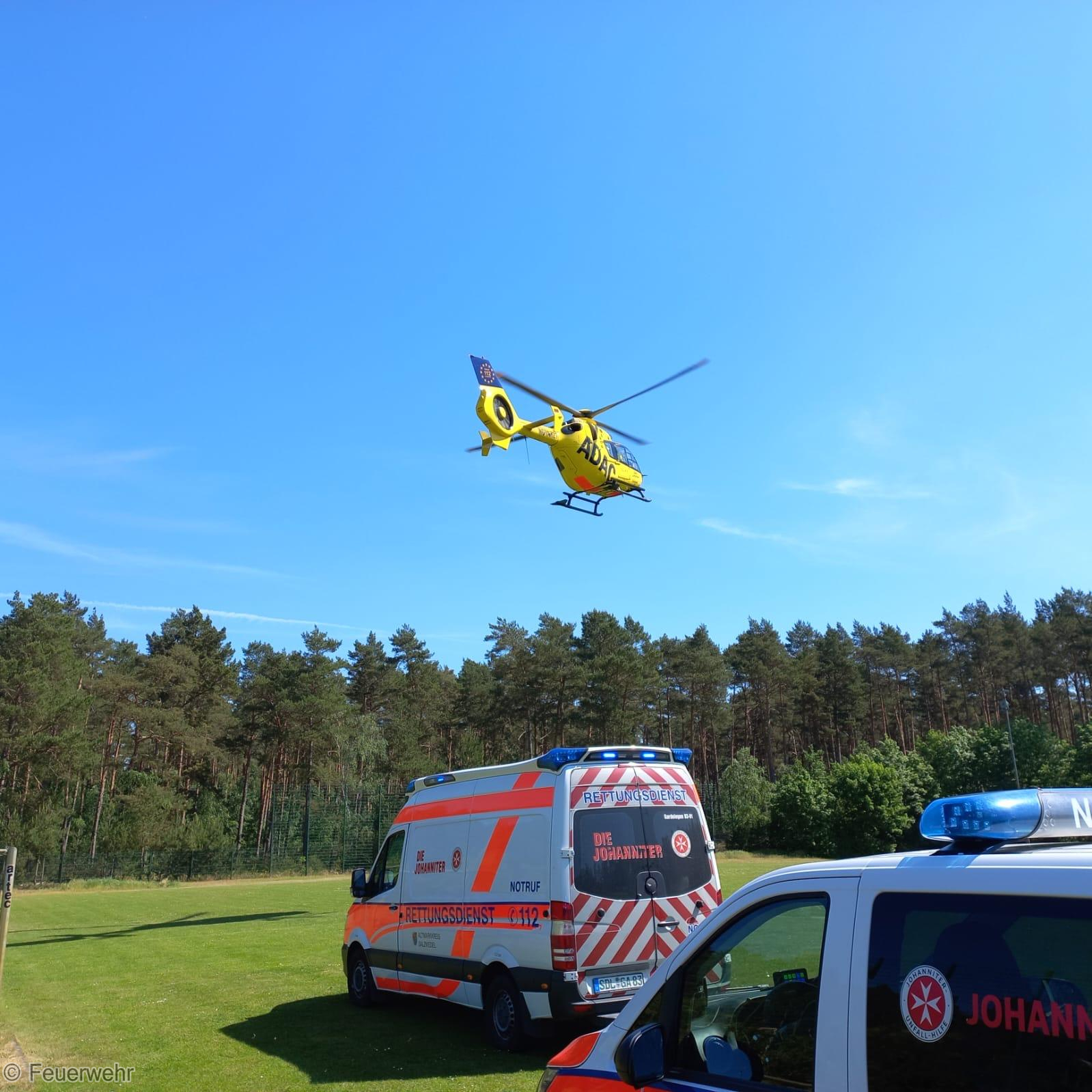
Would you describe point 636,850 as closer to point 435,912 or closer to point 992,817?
point 435,912

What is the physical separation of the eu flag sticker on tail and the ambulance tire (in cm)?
1799

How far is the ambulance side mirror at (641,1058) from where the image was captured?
302cm

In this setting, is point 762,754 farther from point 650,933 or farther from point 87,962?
point 650,933

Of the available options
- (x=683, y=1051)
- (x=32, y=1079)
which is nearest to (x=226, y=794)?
(x=32, y=1079)

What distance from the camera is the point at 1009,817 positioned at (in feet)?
8.44

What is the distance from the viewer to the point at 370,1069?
8.30 metres

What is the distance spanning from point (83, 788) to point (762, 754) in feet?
192

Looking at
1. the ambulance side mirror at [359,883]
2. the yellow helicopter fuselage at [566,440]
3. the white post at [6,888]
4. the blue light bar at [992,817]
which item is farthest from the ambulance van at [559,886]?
the yellow helicopter fuselage at [566,440]

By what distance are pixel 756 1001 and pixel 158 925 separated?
25.8 meters

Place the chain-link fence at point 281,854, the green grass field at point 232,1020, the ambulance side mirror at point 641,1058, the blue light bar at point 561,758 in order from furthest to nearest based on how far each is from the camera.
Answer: the chain-link fence at point 281,854, the blue light bar at point 561,758, the green grass field at point 232,1020, the ambulance side mirror at point 641,1058

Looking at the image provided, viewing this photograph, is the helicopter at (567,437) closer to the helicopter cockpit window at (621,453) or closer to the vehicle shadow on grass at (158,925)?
the helicopter cockpit window at (621,453)

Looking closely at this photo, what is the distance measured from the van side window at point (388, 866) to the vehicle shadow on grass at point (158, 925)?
518 inches

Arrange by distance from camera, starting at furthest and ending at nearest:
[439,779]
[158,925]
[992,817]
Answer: [158,925] → [439,779] → [992,817]

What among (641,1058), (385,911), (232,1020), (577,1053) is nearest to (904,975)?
(641,1058)
